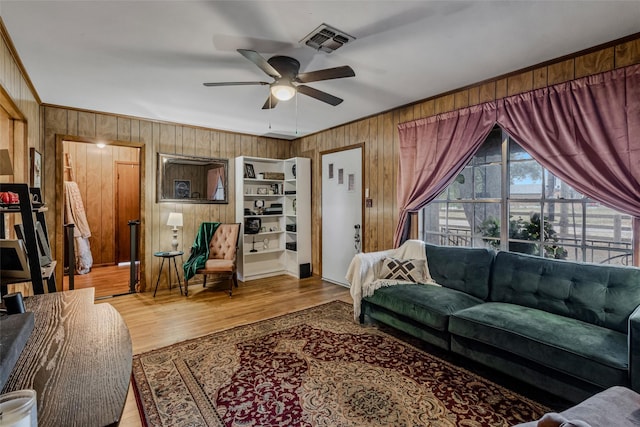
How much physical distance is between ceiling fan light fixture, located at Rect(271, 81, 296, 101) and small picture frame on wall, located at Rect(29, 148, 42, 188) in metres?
2.61

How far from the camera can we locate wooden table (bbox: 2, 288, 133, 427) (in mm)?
726

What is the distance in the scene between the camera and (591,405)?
1377 millimetres

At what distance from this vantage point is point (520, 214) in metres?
3.15

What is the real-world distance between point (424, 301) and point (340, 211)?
2.50 metres

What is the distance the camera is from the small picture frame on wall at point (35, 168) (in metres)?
3.26

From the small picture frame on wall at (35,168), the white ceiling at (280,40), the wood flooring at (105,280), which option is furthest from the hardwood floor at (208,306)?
the white ceiling at (280,40)

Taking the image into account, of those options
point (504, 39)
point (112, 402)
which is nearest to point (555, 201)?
point (504, 39)

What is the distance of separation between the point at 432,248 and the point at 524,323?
4.32 ft

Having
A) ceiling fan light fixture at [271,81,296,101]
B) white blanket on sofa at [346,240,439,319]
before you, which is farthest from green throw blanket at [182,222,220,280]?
ceiling fan light fixture at [271,81,296,101]

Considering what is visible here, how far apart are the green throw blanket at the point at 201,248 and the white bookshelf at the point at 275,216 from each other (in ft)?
1.89

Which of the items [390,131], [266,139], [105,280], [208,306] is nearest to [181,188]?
[266,139]

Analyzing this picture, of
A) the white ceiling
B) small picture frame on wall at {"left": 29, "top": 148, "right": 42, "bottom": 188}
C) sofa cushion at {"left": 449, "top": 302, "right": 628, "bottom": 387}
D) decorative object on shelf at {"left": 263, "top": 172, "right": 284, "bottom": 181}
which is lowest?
sofa cushion at {"left": 449, "top": 302, "right": 628, "bottom": 387}

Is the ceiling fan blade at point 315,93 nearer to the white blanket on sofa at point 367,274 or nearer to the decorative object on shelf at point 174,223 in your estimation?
the white blanket on sofa at point 367,274

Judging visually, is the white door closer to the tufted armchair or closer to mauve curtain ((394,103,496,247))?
mauve curtain ((394,103,496,247))
